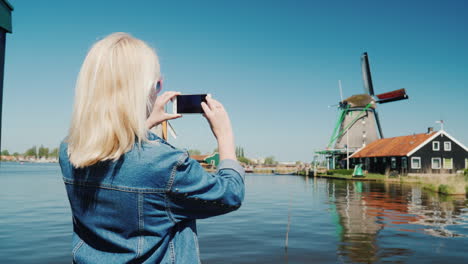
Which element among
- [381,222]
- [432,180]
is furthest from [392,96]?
[381,222]

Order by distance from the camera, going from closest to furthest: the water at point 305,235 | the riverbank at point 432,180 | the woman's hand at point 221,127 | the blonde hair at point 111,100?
the blonde hair at point 111,100 → the woman's hand at point 221,127 → the water at point 305,235 → the riverbank at point 432,180

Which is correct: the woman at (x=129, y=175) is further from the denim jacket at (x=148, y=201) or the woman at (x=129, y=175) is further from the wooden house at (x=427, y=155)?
the wooden house at (x=427, y=155)

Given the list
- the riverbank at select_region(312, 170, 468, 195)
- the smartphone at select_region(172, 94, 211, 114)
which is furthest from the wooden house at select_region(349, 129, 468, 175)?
the smartphone at select_region(172, 94, 211, 114)

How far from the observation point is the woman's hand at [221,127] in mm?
1312

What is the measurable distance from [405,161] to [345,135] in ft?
35.4

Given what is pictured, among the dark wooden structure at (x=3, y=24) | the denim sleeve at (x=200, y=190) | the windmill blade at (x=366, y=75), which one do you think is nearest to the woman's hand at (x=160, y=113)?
the denim sleeve at (x=200, y=190)

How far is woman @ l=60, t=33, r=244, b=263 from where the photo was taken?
1121 millimetres

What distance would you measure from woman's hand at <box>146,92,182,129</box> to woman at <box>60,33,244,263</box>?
5.7 inches

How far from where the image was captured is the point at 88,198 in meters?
1.21

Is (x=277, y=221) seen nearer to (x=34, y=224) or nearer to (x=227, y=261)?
(x=227, y=261)

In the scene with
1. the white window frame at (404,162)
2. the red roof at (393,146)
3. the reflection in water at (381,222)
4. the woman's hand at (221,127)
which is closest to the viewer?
the woman's hand at (221,127)

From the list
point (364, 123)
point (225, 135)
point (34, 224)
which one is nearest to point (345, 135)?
point (364, 123)

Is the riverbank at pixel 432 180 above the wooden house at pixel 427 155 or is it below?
below

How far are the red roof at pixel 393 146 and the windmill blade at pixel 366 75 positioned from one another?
303 inches
